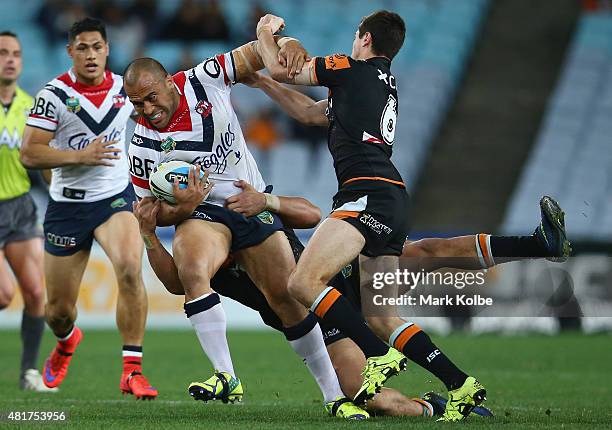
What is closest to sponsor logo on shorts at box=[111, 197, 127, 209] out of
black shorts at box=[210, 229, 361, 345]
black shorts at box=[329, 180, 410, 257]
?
black shorts at box=[210, 229, 361, 345]

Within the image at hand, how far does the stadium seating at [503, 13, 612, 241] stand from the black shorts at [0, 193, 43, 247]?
9714 mm

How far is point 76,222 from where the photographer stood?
828 cm

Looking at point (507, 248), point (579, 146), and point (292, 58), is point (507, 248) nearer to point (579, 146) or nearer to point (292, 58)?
point (292, 58)

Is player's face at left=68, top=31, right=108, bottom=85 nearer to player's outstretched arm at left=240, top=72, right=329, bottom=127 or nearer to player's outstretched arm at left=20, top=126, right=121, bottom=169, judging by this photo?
player's outstretched arm at left=20, top=126, right=121, bottom=169

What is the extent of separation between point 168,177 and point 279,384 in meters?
2.94

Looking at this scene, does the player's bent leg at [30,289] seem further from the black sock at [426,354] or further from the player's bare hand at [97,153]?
the black sock at [426,354]

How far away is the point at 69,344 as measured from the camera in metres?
8.62

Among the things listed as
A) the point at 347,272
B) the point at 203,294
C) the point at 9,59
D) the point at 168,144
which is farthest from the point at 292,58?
the point at 9,59

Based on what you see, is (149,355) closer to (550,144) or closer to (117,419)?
(117,419)

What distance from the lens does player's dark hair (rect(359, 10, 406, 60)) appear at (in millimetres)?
6695

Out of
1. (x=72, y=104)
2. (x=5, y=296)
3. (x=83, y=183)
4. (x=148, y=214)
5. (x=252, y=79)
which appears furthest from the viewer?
(x=5, y=296)

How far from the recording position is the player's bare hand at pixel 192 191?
6469mm

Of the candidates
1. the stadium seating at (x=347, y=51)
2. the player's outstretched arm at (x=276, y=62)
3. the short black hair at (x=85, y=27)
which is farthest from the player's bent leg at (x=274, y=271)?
the stadium seating at (x=347, y=51)

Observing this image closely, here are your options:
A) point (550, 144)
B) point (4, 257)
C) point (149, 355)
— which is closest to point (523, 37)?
point (550, 144)
